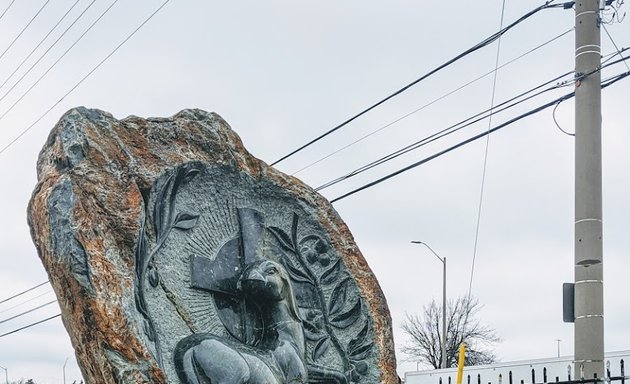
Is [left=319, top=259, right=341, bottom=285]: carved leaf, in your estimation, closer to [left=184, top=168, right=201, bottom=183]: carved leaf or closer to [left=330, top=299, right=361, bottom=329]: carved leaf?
[left=330, top=299, right=361, bottom=329]: carved leaf

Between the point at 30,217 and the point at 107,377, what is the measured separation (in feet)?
3.43

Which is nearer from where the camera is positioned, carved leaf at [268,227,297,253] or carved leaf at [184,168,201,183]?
carved leaf at [184,168,201,183]

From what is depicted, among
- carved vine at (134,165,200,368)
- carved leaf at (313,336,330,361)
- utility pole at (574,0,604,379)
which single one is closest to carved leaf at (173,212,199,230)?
carved vine at (134,165,200,368)

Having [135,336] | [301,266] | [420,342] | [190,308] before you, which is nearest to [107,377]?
[135,336]

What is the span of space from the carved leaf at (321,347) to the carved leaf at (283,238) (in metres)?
0.59

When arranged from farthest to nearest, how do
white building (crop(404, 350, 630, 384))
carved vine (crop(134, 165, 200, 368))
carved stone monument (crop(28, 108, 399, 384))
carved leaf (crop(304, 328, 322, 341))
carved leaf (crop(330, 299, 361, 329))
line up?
white building (crop(404, 350, 630, 384)) → carved leaf (crop(330, 299, 361, 329)) → carved leaf (crop(304, 328, 322, 341)) → carved vine (crop(134, 165, 200, 368)) → carved stone monument (crop(28, 108, 399, 384))

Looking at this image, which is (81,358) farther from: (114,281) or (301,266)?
(301,266)

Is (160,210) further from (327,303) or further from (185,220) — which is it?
(327,303)

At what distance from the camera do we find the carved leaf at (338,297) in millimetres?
6102

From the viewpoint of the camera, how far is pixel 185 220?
18.0 ft

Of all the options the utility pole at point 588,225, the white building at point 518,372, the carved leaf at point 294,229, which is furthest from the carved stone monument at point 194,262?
the white building at point 518,372

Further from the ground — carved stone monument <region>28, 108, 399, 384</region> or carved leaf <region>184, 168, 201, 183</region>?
carved leaf <region>184, 168, 201, 183</region>

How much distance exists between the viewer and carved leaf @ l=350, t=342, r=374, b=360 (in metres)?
6.04

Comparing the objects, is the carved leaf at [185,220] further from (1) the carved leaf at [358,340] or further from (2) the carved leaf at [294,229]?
(1) the carved leaf at [358,340]
